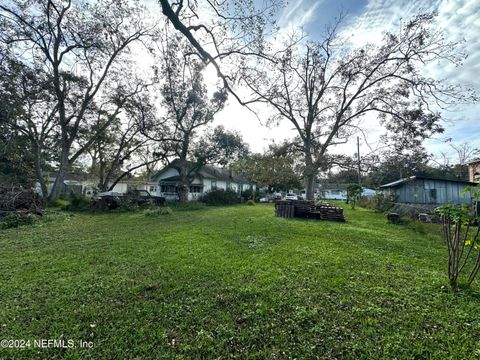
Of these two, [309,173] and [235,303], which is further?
[309,173]

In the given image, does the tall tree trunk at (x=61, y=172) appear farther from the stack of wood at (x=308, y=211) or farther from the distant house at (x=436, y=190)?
the distant house at (x=436, y=190)

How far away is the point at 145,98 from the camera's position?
19.9m

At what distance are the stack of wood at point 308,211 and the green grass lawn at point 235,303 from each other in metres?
6.44

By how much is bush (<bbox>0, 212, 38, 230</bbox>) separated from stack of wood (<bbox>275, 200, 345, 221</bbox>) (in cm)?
1253

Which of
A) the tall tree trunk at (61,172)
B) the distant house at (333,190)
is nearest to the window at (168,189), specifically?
the tall tree trunk at (61,172)

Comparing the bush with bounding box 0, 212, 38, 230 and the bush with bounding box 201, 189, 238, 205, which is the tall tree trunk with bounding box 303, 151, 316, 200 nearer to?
the bush with bounding box 201, 189, 238, 205

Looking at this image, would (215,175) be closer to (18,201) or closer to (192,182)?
(192,182)

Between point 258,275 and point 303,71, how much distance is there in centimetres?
1864

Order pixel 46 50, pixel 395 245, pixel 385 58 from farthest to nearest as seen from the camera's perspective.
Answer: pixel 385 58 < pixel 46 50 < pixel 395 245

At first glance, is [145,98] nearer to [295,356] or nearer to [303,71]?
[303,71]

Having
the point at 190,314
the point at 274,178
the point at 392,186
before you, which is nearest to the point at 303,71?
the point at 274,178

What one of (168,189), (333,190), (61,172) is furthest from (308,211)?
(333,190)

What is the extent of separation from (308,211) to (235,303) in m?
10.8

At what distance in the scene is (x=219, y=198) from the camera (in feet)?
83.3
